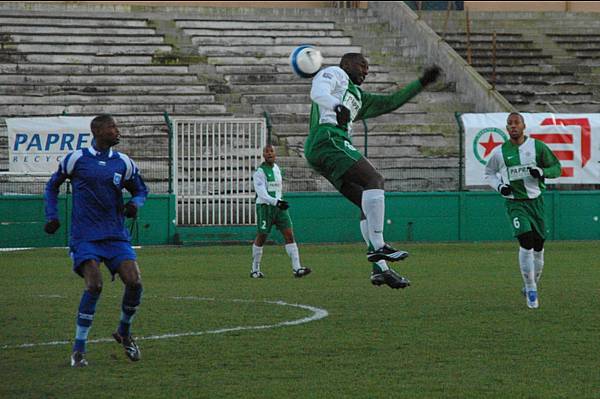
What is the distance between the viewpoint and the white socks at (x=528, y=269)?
13.5m

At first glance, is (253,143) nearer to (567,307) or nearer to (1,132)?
(1,132)

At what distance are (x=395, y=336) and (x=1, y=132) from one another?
61.0 ft

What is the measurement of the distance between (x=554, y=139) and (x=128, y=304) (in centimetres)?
2085

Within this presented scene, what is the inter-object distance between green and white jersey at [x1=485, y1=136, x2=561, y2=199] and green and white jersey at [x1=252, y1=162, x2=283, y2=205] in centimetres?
645

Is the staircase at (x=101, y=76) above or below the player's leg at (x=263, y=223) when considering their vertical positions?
above

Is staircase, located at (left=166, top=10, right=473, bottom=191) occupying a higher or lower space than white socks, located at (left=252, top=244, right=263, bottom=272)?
higher

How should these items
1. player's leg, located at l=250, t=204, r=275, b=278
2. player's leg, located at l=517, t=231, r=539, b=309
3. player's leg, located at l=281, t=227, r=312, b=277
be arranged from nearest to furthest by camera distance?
player's leg, located at l=517, t=231, r=539, b=309 < player's leg, located at l=281, t=227, r=312, b=277 < player's leg, located at l=250, t=204, r=275, b=278

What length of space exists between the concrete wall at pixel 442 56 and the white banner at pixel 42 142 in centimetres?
1126

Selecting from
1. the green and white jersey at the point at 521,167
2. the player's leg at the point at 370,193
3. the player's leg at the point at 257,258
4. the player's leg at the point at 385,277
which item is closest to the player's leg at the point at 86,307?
the player's leg at the point at 385,277

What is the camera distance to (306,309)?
534 inches

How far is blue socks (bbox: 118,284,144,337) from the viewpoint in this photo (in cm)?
981

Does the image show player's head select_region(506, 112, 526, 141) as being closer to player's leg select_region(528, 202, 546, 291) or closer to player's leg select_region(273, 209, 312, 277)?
player's leg select_region(528, 202, 546, 291)

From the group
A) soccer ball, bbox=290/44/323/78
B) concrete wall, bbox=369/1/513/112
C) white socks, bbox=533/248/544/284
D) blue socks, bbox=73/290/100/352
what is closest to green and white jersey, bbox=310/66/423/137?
soccer ball, bbox=290/44/323/78

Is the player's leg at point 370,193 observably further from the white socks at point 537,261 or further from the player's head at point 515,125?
the white socks at point 537,261
